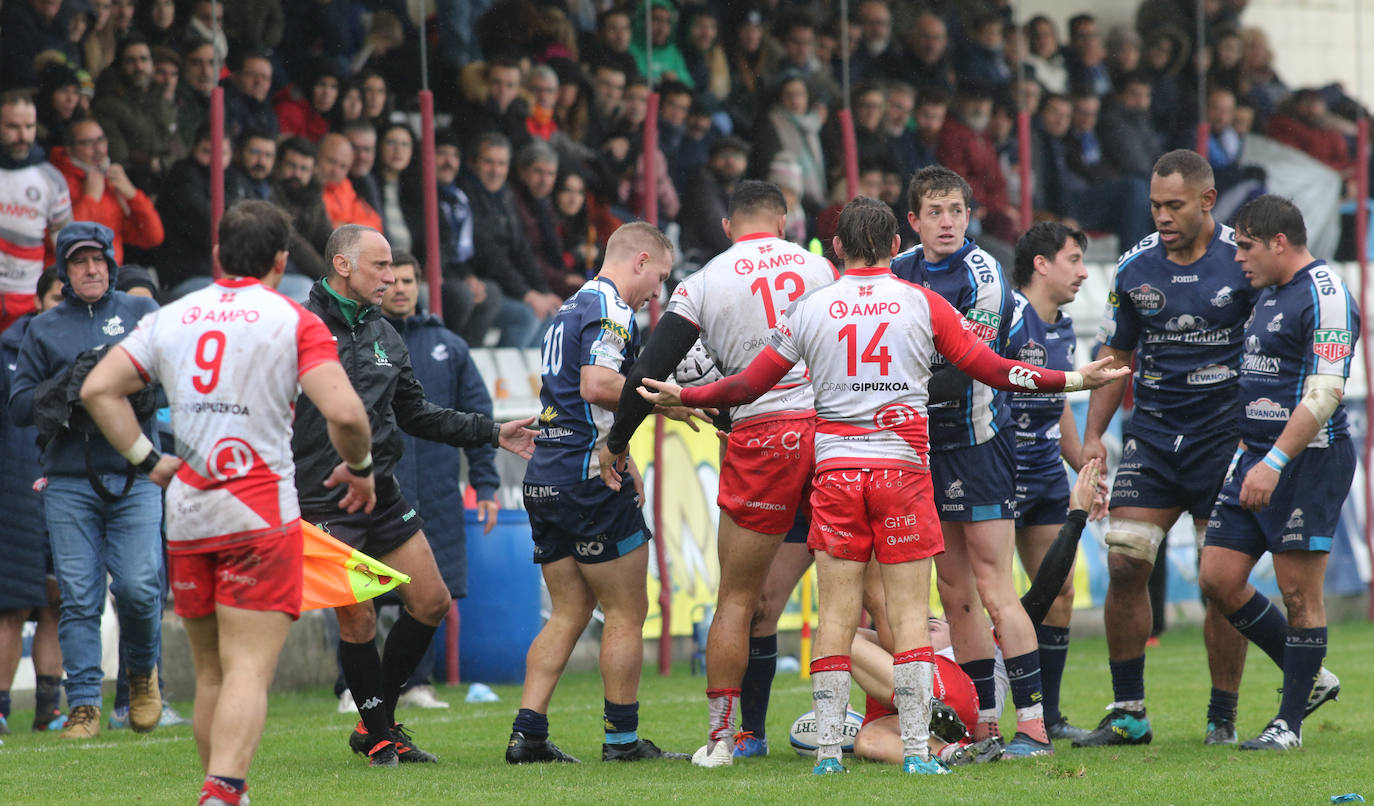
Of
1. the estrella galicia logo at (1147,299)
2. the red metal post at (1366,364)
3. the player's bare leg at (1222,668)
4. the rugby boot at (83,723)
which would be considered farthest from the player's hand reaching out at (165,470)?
the red metal post at (1366,364)

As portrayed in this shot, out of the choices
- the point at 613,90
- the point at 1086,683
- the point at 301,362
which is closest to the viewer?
the point at 301,362

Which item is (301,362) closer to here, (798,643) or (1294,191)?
(798,643)

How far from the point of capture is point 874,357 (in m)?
6.26

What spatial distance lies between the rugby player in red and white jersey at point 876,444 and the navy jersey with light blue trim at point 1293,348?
128 cm

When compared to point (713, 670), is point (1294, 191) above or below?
above

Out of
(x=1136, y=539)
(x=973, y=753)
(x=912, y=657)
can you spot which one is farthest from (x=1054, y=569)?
(x=912, y=657)

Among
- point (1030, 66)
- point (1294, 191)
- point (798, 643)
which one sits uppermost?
point (1030, 66)

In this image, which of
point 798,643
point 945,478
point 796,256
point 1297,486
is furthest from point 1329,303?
point 798,643

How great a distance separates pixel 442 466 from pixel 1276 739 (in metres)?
5.45

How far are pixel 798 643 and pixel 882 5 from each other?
710 cm

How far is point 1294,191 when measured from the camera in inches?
728

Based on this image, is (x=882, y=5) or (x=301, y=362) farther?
(x=882, y=5)

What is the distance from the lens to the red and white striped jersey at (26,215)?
1016 centimetres

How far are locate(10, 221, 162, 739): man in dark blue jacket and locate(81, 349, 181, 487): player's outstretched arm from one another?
312cm
